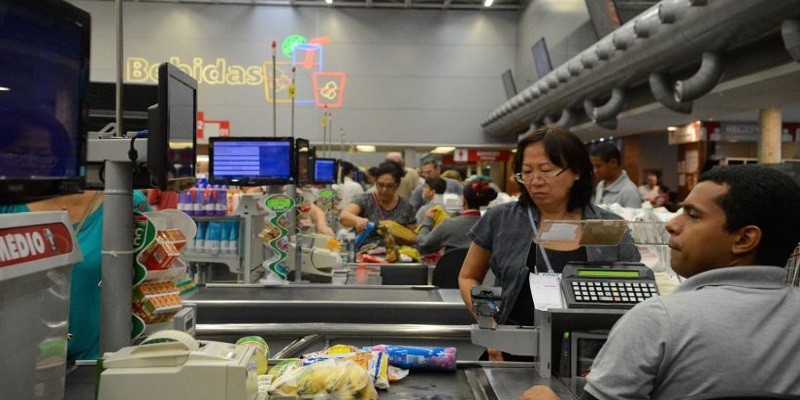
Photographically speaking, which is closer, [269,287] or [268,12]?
[269,287]

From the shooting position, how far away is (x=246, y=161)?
439 cm

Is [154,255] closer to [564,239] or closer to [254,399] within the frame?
[254,399]

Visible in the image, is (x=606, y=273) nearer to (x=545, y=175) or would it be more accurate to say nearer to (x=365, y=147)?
(x=545, y=175)

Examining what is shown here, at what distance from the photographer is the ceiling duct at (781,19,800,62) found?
18.4 ft

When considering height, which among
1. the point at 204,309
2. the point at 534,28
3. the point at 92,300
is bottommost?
the point at 204,309

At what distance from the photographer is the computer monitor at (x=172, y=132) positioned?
66.8 inches

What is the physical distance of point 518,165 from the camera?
2838mm

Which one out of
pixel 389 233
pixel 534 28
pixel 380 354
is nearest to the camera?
pixel 380 354

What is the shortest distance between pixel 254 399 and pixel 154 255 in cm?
48

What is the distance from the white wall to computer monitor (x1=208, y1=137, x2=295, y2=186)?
15.6 m

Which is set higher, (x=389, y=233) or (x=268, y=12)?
(x=268, y=12)

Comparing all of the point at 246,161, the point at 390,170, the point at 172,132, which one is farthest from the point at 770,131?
the point at 172,132

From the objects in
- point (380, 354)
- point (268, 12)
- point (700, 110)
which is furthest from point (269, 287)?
point (268, 12)

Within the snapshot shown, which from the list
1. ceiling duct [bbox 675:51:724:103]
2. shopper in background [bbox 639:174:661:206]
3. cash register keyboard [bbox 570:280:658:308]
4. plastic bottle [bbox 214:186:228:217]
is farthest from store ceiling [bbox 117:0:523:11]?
cash register keyboard [bbox 570:280:658:308]
